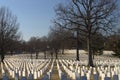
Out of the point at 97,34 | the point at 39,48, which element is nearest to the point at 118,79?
the point at 97,34

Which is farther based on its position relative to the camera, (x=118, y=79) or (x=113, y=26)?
(x=113, y=26)

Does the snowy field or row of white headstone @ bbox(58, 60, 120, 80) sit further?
row of white headstone @ bbox(58, 60, 120, 80)

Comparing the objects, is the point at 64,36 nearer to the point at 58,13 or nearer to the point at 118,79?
the point at 58,13

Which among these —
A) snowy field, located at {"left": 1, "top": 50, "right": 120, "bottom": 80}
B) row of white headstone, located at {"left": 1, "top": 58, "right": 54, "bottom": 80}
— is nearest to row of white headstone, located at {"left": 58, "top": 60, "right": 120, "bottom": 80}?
snowy field, located at {"left": 1, "top": 50, "right": 120, "bottom": 80}

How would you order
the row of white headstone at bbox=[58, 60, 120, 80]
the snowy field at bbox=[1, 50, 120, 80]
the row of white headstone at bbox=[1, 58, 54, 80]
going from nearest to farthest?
1. the snowy field at bbox=[1, 50, 120, 80]
2. the row of white headstone at bbox=[58, 60, 120, 80]
3. the row of white headstone at bbox=[1, 58, 54, 80]

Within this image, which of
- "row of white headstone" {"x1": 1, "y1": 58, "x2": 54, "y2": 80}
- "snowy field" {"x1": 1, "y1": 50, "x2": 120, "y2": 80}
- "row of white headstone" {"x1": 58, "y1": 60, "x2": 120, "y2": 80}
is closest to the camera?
"snowy field" {"x1": 1, "y1": 50, "x2": 120, "y2": 80}

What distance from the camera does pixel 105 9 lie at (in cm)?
3122

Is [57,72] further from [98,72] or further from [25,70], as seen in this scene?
[98,72]

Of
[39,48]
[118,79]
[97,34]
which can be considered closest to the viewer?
[118,79]

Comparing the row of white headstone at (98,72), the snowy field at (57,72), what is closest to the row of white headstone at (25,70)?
the snowy field at (57,72)

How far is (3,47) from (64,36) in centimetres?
886

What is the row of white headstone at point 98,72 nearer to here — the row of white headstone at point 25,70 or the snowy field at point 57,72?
the snowy field at point 57,72

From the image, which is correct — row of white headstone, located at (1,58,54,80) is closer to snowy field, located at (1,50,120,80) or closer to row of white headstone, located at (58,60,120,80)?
snowy field, located at (1,50,120,80)

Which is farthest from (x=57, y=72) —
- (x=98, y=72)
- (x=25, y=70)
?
(x=98, y=72)
